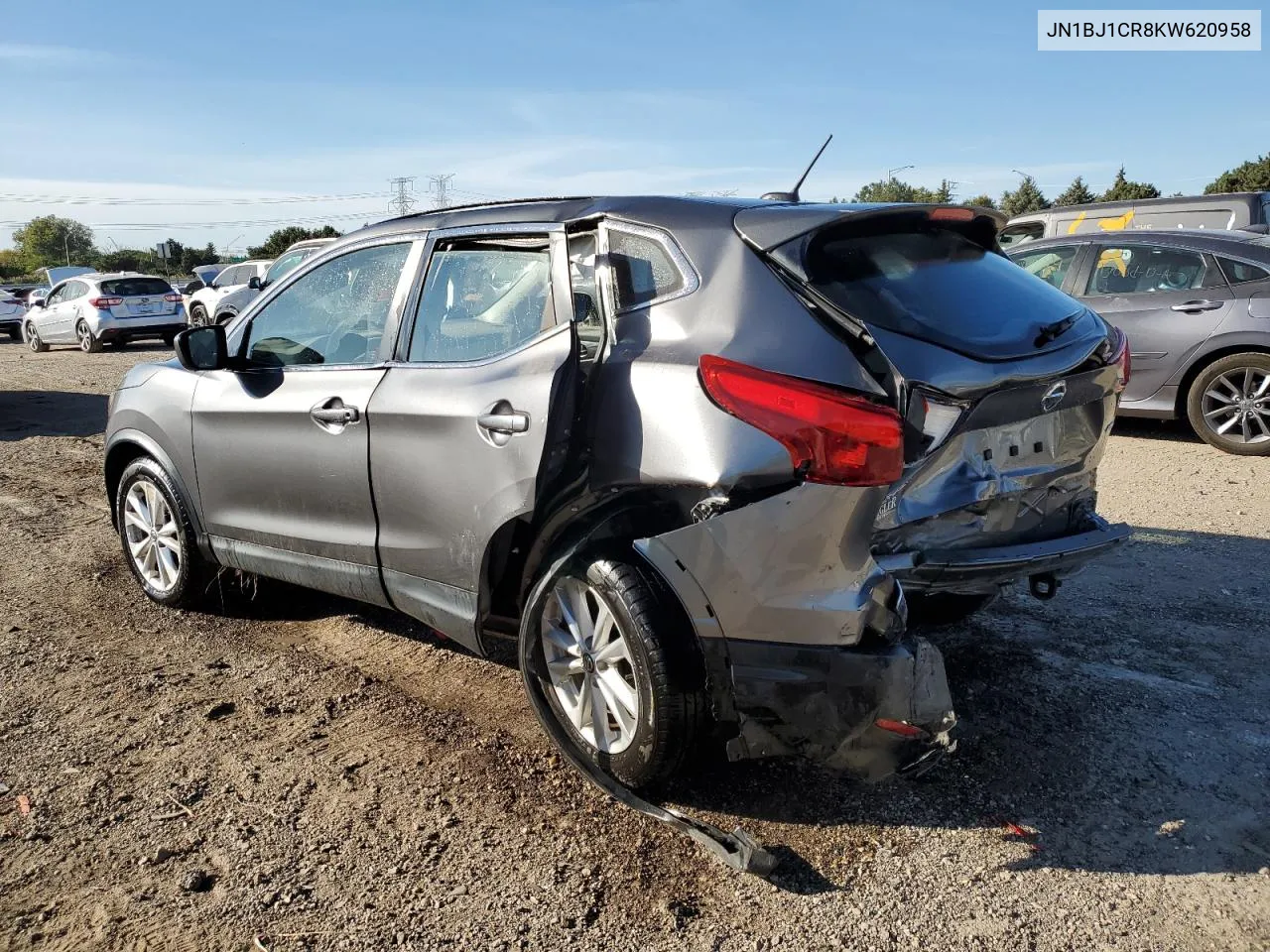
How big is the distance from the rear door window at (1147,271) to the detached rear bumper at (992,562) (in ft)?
18.6

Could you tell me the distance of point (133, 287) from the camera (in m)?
19.4

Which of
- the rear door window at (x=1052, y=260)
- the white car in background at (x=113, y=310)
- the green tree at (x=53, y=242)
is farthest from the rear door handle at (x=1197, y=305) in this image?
the green tree at (x=53, y=242)

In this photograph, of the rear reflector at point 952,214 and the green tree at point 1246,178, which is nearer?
the rear reflector at point 952,214

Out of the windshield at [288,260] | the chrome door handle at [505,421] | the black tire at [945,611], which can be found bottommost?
the black tire at [945,611]

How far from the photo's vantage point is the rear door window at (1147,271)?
8.11m

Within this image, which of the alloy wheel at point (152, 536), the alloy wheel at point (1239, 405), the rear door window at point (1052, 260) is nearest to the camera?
the alloy wheel at point (152, 536)

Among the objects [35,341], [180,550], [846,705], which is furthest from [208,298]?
[846,705]

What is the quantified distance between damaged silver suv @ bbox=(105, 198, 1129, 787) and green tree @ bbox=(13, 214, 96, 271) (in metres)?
110

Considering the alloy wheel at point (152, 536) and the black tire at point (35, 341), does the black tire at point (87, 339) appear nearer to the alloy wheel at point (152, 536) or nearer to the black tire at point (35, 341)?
the black tire at point (35, 341)

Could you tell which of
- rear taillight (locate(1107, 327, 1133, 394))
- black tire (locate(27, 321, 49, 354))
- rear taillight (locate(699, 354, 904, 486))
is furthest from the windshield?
rear taillight (locate(699, 354, 904, 486))

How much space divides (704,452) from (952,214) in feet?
4.52

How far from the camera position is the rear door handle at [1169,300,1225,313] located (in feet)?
25.9

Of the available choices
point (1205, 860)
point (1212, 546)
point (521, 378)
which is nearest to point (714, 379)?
point (521, 378)

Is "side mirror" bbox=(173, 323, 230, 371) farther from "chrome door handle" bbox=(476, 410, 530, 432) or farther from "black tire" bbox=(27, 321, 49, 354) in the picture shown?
"black tire" bbox=(27, 321, 49, 354)
